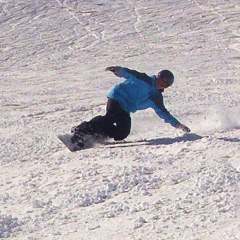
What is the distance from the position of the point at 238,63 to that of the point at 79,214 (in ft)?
35.1

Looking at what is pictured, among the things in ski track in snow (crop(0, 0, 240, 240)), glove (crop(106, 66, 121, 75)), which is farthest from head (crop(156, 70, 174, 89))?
ski track in snow (crop(0, 0, 240, 240))

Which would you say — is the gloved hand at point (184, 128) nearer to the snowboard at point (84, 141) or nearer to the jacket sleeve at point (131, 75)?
the jacket sleeve at point (131, 75)

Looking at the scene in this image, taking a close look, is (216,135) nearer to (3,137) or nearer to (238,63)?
(3,137)

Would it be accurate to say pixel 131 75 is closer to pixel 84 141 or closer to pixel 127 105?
pixel 127 105

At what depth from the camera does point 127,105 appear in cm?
650

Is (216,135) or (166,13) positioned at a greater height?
(216,135)

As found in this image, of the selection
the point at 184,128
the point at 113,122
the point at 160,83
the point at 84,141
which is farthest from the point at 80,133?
the point at 184,128

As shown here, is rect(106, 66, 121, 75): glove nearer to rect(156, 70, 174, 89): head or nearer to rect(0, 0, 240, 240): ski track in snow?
rect(156, 70, 174, 89): head

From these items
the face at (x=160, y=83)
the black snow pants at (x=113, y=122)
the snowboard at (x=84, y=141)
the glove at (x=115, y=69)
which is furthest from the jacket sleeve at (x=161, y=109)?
the snowboard at (x=84, y=141)

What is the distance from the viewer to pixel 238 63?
14.1 m

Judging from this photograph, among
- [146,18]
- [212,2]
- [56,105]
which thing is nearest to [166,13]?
[146,18]

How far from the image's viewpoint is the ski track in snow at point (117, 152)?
12.4 ft

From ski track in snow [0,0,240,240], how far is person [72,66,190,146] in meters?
0.21

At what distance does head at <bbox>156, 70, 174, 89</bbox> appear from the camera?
6.22 m
